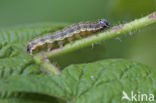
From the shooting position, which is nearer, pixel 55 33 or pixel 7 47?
pixel 7 47

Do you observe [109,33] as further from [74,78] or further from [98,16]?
[98,16]

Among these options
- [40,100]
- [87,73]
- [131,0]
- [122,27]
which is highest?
[131,0]

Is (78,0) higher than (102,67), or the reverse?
(78,0)

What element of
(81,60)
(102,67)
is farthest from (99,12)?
(102,67)

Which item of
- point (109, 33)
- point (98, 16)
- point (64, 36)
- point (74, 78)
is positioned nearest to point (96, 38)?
point (109, 33)

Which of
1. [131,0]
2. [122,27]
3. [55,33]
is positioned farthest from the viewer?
[131,0]

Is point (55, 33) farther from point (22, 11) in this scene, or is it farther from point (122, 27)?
point (22, 11)

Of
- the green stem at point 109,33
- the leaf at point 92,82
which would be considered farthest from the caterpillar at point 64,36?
the leaf at point 92,82

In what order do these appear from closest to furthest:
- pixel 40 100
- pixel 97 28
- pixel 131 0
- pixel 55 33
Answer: pixel 40 100 → pixel 97 28 → pixel 55 33 → pixel 131 0

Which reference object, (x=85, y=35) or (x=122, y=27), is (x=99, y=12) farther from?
(x=122, y=27)
